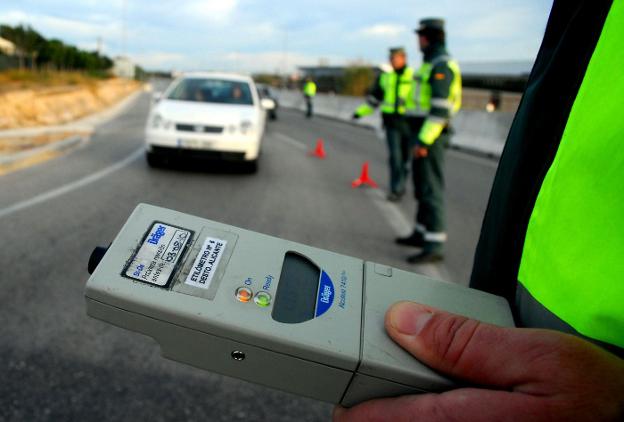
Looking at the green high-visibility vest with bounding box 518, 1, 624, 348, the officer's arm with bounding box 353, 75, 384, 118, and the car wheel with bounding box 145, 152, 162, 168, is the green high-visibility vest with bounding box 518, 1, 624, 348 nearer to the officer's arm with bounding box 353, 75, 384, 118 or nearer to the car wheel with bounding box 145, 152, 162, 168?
the officer's arm with bounding box 353, 75, 384, 118

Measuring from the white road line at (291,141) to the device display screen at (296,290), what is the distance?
440 inches

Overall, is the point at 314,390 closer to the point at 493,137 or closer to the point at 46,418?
the point at 46,418

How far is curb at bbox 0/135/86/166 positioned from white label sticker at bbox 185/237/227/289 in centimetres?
760

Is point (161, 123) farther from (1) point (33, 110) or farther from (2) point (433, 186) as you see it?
(1) point (33, 110)

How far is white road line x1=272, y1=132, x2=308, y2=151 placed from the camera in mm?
12727

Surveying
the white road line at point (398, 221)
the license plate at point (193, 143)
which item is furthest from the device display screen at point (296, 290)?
the license plate at point (193, 143)

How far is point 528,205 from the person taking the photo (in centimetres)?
109

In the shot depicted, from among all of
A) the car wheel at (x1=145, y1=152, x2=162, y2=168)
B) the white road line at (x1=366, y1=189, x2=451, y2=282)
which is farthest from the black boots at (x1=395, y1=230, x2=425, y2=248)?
the car wheel at (x1=145, y1=152, x2=162, y2=168)

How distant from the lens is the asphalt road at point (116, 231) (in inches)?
84.8

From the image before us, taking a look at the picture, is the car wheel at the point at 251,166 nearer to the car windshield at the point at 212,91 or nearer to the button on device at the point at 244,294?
the car windshield at the point at 212,91

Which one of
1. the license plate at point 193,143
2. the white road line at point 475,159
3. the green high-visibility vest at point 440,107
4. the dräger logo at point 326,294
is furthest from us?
the white road line at point 475,159

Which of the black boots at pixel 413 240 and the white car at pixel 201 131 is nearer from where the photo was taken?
the black boots at pixel 413 240

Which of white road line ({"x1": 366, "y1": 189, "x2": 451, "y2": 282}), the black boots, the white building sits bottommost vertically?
the white building

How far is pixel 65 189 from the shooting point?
600cm
